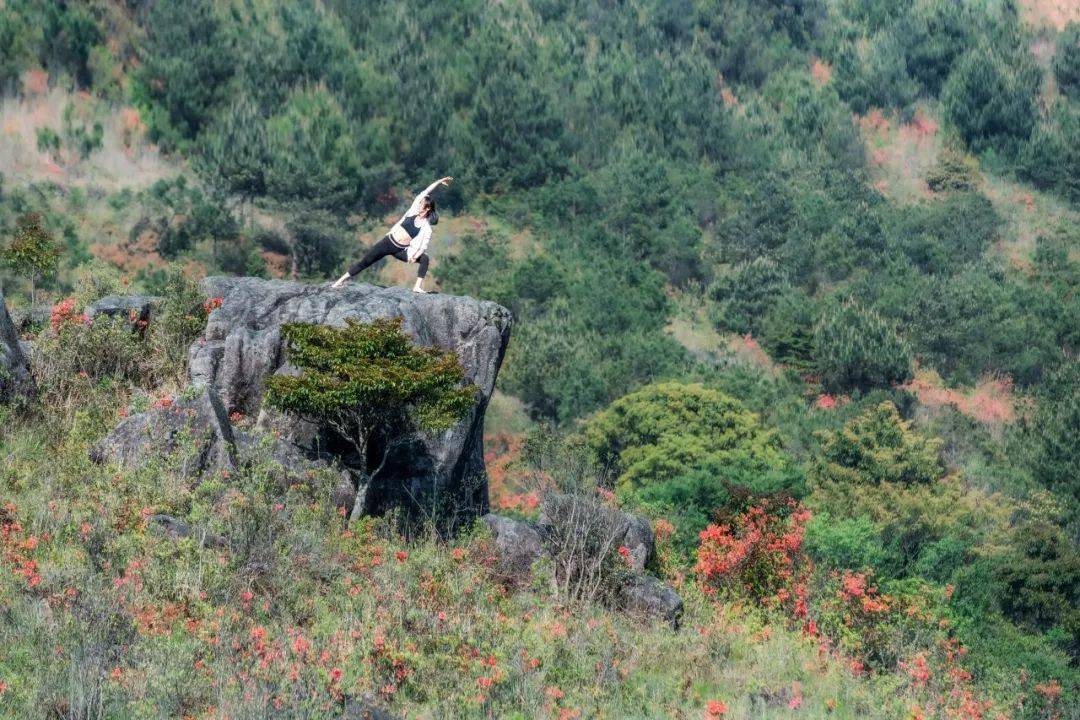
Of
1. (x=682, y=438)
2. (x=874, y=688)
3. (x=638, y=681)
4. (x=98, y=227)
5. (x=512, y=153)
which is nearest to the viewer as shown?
(x=638, y=681)

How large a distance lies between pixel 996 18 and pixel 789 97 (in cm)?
1814

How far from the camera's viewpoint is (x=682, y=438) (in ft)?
129

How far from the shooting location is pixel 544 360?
155 feet

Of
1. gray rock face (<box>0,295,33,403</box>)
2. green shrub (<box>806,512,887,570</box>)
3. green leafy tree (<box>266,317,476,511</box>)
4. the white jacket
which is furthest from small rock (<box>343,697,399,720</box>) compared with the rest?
green shrub (<box>806,512,887,570</box>)

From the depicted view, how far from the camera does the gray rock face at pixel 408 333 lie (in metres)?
17.2

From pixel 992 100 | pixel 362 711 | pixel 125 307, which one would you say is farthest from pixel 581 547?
pixel 992 100

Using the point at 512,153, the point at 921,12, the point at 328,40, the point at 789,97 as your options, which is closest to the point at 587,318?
the point at 512,153

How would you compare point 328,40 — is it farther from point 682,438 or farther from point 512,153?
point 682,438

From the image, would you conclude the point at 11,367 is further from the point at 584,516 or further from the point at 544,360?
the point at 544,360

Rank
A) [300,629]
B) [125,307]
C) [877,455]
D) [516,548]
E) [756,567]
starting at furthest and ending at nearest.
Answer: [877,455] → [125,307] → [756,567] → [516,548] → [300,629]

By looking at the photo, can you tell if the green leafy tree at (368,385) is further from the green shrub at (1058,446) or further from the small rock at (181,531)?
the green shrub at (1058,446)

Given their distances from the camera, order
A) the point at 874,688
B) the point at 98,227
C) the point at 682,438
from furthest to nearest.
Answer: the point at 98,227
the point at 682,438
the point at 874,688

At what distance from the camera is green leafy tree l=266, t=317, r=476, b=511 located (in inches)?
619

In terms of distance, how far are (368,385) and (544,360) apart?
3166 centimetres
